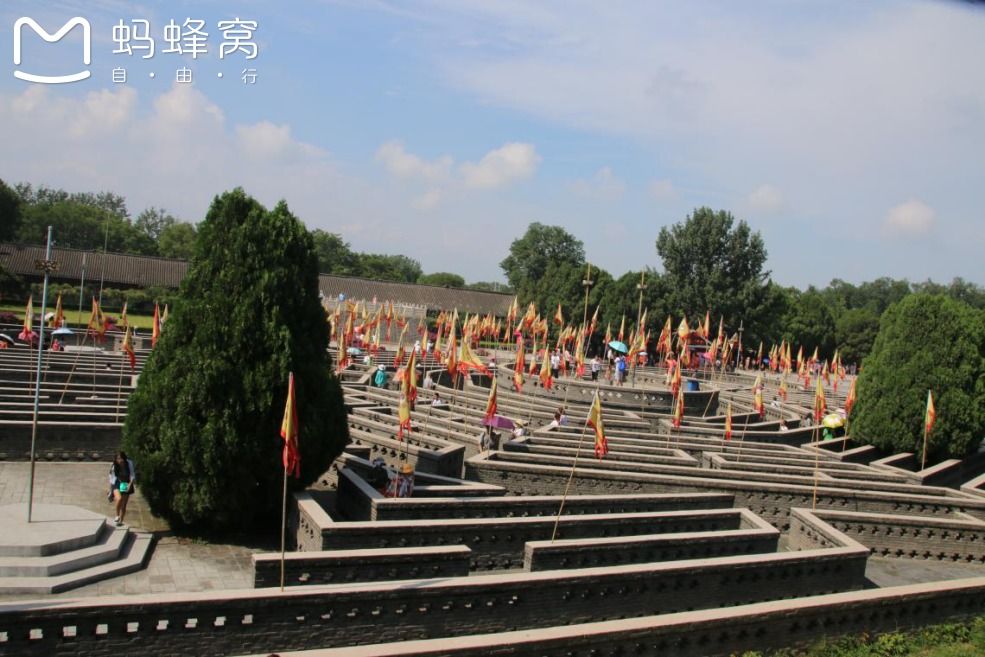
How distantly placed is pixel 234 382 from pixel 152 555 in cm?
276

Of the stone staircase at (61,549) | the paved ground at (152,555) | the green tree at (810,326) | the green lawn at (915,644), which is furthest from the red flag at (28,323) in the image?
the green tree at (810,326)

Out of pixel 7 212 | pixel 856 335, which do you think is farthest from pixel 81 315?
pixel 856 335

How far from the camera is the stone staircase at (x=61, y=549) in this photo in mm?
10320

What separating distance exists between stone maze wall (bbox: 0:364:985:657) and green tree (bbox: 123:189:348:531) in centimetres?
100

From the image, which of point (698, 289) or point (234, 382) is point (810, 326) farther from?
point (234, 382)

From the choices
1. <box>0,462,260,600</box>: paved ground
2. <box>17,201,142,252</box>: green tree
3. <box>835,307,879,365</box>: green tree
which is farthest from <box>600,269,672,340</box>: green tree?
<box>17,201,142,252</box>: green tree

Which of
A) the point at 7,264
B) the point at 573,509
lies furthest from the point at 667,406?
the point at 7,264

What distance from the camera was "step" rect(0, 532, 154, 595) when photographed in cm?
1015

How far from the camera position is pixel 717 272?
64688 mm

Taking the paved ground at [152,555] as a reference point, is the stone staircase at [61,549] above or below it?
above

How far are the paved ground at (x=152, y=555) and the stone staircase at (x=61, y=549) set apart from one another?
15cm

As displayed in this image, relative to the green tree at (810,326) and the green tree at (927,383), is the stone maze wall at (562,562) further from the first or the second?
the green tree at (810,326)

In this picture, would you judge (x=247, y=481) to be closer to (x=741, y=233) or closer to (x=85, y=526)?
(x=85, y=526)

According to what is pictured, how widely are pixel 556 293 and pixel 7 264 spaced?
41.7m
